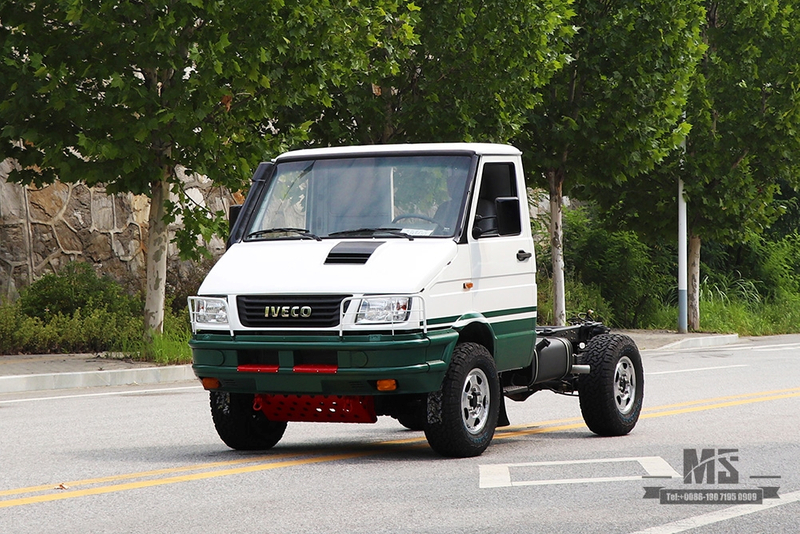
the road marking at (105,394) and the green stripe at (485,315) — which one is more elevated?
the green stripe at (485,315)

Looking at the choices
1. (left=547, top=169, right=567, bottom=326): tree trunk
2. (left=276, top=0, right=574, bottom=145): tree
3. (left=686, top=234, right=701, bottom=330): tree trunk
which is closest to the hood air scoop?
(left=276, top=0, right=574, bottom=145): tree

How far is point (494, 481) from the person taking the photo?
827 centimetres

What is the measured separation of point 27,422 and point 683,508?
7134mm

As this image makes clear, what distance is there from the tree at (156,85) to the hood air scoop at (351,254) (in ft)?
29.0

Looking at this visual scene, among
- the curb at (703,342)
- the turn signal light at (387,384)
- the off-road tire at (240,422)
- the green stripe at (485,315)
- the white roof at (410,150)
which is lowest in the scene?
the curb at (703,342)

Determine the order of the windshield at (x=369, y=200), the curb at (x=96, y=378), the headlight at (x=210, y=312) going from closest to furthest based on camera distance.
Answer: the headlight at (x=210, y=312), the windshield at (x=369, y=200), the curb at (x=96, y=378)

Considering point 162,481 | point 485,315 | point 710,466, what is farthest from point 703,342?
point 162,481

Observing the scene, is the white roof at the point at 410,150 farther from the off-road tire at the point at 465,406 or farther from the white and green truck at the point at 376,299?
the off-road tire at the point at 465,406

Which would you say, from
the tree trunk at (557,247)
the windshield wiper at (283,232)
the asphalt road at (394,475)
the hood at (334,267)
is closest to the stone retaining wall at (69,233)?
the tree trunk at (557,247)

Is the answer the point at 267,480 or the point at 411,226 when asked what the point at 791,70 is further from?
the point at 267,480

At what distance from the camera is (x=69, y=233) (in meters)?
23.2

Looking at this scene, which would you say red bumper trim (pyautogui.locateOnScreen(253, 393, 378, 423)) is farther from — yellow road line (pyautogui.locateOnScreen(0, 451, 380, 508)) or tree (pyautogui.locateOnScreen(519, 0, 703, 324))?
tree (pyautogui.locateOnScreen(519, 0, 703, 324))

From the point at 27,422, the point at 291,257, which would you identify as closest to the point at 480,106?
the point at 27,422

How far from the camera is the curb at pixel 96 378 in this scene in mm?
16188
